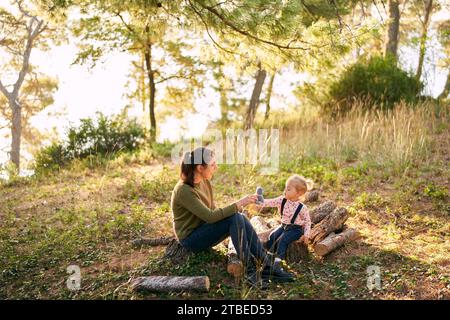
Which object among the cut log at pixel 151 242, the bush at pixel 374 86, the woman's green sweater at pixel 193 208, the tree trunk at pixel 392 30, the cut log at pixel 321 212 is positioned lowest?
the cut log at pixel 151 242

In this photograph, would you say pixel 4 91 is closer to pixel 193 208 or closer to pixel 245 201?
pixel 193 208

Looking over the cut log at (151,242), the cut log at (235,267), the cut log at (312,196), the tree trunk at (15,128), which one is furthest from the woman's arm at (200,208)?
the tree trunk at (15,128)

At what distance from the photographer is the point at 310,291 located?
4043mm

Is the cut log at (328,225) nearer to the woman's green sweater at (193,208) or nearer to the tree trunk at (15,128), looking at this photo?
the woman's green sweater at (193,208)

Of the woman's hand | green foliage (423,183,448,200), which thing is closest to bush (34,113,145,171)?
green foliage (423,183,448,200)

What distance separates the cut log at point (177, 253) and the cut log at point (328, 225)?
1.31 meters

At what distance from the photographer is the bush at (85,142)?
1134cm

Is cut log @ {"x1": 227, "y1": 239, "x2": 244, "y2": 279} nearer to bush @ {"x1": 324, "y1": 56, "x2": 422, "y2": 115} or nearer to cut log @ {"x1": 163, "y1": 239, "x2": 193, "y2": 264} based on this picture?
cut log @ {"x1": 163, "y1": 239, "x2": 193, "y2": 264}

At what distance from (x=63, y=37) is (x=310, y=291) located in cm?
1521

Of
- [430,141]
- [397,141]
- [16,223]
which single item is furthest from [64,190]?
[430,141]

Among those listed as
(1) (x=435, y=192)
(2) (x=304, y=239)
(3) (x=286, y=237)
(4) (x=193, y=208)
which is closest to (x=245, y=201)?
(4) (x=193, y=208)
